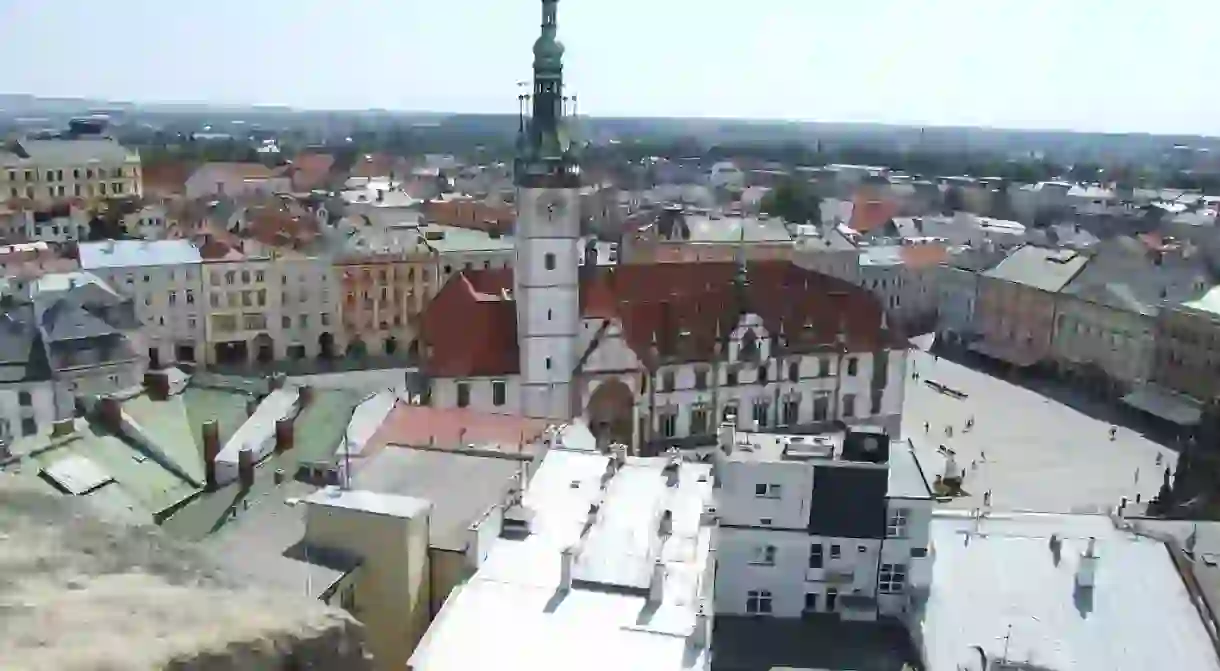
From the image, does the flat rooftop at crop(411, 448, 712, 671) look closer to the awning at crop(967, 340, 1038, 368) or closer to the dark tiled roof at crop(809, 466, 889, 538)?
the dark tiled roof at crop(809, 466, 889, 538)

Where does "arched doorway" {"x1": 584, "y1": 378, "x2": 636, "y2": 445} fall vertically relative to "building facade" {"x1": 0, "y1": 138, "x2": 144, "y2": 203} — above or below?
below

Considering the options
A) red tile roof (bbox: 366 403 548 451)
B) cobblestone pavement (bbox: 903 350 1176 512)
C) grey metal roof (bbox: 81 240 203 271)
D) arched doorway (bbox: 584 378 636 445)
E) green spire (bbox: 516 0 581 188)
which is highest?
green spire (bbox: 516 0 581 188)

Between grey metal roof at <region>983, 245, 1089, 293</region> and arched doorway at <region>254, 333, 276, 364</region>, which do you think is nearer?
arched doorway at <region>254, 333, 276, 364</region>

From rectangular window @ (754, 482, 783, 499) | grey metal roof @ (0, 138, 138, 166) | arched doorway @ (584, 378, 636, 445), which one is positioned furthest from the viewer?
grey metal roof @ (0, 138, 138, 166)

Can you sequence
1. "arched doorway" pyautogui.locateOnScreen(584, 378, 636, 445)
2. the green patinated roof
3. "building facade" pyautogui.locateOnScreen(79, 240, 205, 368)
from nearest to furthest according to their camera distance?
the green patinated roof < "arched doorway" pyautogui.locateOnScreen(584, 378, 636, 445) < "building facade" pyautogui.locateOnScreen(79, 240, 205, 368)

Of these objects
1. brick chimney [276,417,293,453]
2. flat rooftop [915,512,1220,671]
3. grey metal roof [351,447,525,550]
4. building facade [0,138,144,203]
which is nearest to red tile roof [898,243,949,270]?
flat rooftop [915,512,1220,671]

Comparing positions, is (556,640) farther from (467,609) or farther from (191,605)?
(191,605)

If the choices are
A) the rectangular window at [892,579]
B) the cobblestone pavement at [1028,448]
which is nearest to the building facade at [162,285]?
the cobblestone pavement at [1028,448]
